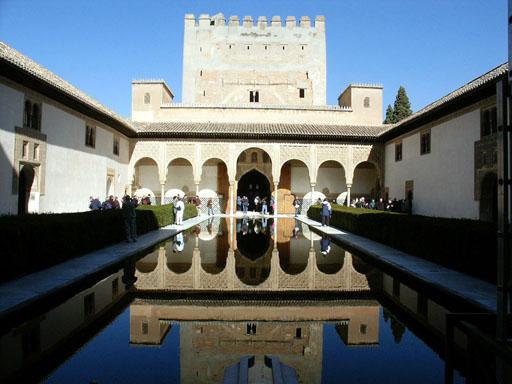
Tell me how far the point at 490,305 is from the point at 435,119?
14.1 meters

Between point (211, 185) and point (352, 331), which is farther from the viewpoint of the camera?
point (211, 185)

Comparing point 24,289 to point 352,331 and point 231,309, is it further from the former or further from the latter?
point 352,331

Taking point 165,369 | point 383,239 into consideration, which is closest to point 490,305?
point 165,369

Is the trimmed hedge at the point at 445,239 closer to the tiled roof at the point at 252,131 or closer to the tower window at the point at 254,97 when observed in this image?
the tiled roof at the point at 252,131

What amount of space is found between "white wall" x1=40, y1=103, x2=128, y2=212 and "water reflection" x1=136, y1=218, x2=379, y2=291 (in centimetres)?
556

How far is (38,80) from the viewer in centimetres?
1299

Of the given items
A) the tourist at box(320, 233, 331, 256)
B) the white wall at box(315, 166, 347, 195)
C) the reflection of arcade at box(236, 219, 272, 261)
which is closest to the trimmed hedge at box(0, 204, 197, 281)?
the reflection of arcade at box(236, 219, 272, 261)

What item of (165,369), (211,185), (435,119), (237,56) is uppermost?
(237,56)

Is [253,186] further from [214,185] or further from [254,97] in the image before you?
[254,97]

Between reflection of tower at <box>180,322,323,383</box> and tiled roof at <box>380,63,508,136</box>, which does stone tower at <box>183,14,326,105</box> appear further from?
reflection of tower at <box>180,322,323,383</box>

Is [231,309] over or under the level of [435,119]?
under

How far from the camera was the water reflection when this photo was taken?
658cm

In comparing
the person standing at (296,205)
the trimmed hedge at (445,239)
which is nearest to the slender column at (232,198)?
the person standing at (296,205)

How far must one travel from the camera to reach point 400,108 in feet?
140
